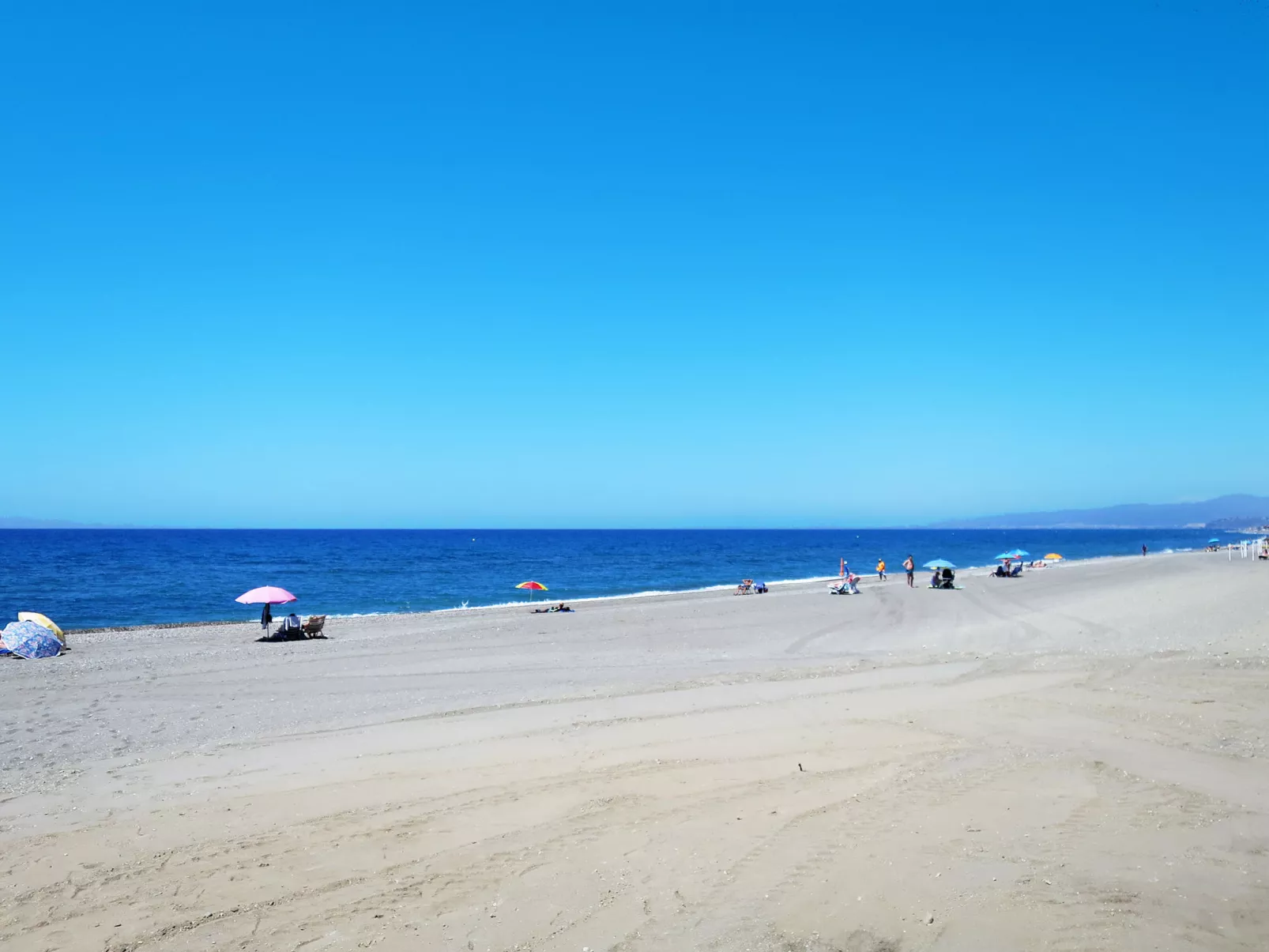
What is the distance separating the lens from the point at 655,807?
7.69 m

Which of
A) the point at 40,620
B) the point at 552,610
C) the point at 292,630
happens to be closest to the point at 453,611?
the point at 552,610

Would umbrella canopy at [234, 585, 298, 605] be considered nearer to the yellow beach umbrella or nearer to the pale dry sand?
the yellow beach umbrella

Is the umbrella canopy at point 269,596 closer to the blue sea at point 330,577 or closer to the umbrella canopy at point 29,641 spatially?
the umbrella canopy at point 29,641

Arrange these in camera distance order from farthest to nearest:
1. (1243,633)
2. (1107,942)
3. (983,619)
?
(983,619)
(1243,633)
(1107,942)

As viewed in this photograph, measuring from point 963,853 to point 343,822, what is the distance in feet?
18.0

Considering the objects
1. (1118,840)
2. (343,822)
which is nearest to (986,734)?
(1118,840)

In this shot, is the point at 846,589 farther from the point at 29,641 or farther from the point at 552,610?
the point at 29,641

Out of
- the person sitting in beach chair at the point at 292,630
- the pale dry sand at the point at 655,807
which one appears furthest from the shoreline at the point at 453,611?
the pale dry sand at the point at 655,807

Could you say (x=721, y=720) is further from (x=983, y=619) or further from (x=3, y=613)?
(x=3, y=613)

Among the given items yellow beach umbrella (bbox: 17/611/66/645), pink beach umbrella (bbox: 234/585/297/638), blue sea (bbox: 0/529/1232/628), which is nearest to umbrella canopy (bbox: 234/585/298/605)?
pink beach umbrella (bbox: 234/585/297/638)

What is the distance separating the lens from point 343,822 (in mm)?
7414

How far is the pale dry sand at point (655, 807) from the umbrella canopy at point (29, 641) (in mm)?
4402

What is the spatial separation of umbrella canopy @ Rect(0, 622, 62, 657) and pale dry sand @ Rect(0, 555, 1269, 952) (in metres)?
4.40

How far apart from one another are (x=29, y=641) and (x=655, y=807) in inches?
794
